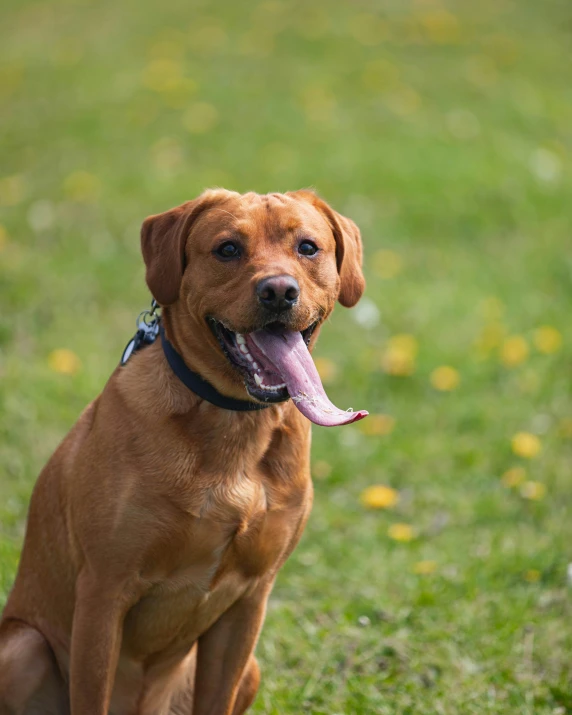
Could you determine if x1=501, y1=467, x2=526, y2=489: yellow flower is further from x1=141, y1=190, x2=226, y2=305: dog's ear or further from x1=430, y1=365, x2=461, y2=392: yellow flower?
x1=141, y1=190, x2=226, y2=305: dog's ear

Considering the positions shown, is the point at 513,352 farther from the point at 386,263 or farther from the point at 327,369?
the point at 386,263

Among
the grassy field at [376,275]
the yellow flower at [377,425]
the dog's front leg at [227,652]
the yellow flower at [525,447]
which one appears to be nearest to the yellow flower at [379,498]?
the grassy field at [376,275]

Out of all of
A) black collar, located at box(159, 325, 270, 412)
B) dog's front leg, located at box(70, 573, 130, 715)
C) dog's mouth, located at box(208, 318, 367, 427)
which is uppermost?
dog's mouth, located at box(208, 318, 367, 427)

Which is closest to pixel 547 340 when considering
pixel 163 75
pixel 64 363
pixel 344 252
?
pixel 64 363

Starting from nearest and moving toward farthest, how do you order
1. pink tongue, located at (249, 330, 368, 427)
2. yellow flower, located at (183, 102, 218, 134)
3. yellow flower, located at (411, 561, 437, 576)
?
1. pink tongue, located at (249, 330, 368, 427)
2. yellow flower, located at (411, 561, 437, 576)
3. yellow flower, located at (183, 102, 218, 134)

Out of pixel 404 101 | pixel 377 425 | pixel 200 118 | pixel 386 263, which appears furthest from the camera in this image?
pixel 404 101

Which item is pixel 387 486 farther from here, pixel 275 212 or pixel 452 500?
pixel 275 212

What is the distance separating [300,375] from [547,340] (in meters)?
3.85

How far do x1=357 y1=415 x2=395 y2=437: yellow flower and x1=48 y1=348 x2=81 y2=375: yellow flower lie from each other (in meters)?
1.61

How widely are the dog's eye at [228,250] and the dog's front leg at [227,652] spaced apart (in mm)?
1057

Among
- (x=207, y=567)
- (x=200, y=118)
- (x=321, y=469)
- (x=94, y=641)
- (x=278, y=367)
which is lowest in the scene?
(x=321, y=469)

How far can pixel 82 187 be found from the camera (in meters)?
7.55

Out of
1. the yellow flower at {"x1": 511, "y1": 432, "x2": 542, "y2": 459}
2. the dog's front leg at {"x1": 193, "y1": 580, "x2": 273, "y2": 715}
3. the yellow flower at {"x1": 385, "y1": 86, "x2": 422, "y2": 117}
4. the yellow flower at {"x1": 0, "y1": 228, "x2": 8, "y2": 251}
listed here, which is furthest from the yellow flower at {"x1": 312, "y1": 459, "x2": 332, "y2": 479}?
the yellow flower at {"x1": 385, "y1": 86, "x2": 422, "y2": 117}

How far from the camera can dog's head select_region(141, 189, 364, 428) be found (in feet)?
9.24
